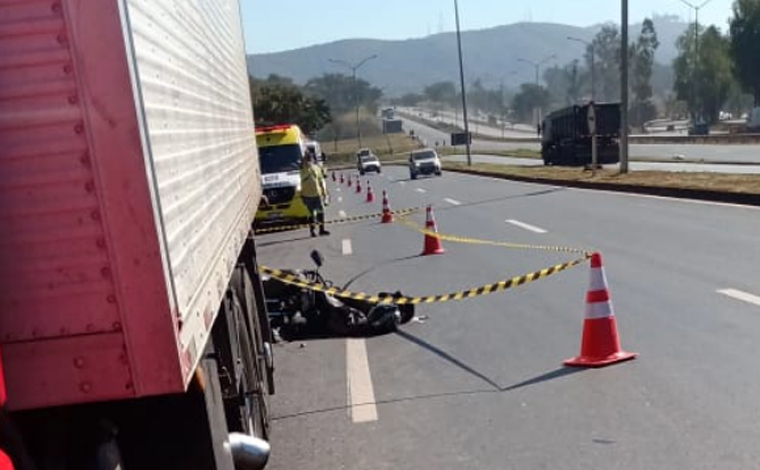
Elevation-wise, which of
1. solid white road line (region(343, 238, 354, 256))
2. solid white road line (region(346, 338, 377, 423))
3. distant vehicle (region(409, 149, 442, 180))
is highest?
solid white road line (region(346, 338, 377, 423))

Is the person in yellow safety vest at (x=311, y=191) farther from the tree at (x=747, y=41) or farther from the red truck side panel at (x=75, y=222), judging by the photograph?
the tree at (x=747, y=41)

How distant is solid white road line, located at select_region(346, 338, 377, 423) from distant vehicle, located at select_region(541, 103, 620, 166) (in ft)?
113

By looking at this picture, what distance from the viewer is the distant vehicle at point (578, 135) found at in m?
45.8

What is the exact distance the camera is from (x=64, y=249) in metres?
2.35

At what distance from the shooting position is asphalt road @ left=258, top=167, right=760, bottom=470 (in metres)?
5.54

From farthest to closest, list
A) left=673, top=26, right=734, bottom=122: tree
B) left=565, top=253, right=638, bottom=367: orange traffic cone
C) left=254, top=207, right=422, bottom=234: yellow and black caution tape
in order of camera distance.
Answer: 1. left=673, top=26, right=734, bottom=122: tree
2. left=254, top=207, right=422, bottom=234: yellow and black caution tape
3. left=565, top=253, right=638, bottom=367: orange traffic cone

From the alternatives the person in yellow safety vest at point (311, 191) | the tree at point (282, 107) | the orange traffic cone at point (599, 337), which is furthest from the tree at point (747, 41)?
the orange traffic cone at point (599, 337)

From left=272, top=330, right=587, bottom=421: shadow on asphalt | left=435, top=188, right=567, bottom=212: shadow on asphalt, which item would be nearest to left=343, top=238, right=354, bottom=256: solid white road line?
left=435, top=188, right=567, bottom=212: shadow on asphalt

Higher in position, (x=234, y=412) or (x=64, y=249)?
(x=64, y=249)

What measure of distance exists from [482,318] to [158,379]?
7336mm

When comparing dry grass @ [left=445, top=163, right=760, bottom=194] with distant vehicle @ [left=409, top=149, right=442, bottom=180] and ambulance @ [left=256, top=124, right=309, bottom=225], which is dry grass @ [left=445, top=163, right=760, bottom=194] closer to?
ambulance @ [left=256, top=124, right=309, bottom=225]

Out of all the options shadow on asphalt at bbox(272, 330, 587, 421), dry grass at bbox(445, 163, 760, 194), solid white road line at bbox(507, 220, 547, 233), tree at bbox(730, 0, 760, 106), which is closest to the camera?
shadow on asphalt at bbox(272, 330, 587, 421)

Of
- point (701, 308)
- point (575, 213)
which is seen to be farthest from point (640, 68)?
point (701, 308)

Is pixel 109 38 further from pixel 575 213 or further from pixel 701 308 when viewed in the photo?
pixel 575 213
